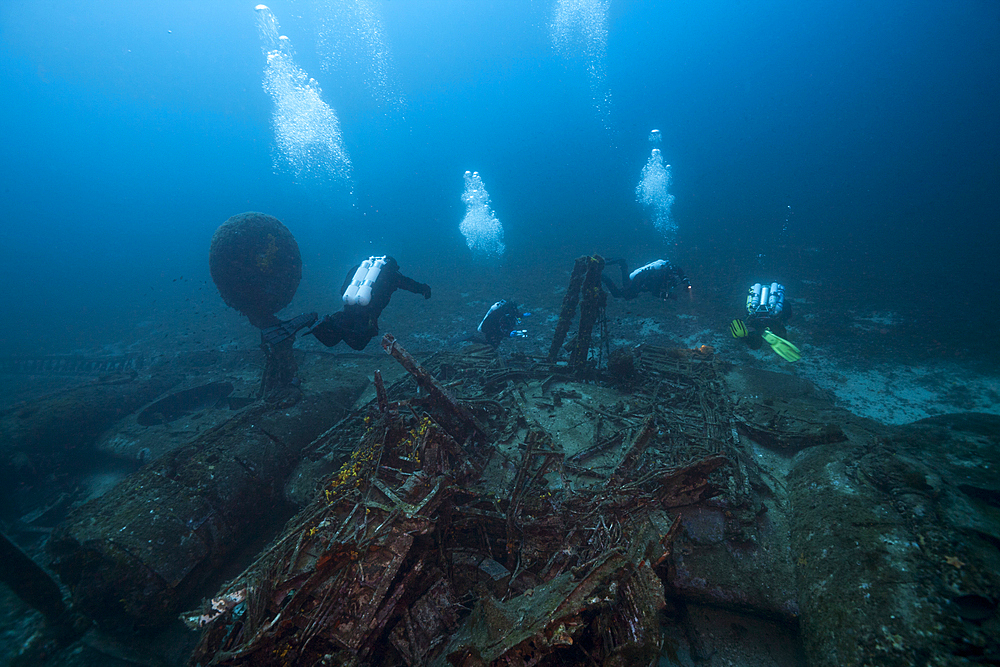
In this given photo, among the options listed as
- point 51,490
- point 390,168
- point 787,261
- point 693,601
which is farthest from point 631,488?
point 390,168

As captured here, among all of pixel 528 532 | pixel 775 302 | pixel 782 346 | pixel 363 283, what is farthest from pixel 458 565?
pixel 775 302

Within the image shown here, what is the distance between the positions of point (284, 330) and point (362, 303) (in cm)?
182

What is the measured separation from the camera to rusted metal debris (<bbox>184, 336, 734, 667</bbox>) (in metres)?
2.62

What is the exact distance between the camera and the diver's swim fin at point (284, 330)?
299 inches

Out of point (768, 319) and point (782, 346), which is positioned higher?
point (768, 319)

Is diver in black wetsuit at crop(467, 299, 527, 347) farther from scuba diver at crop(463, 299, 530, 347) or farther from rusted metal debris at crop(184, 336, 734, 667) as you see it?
rusted metal debris at crop(184, 336, 734, 667)

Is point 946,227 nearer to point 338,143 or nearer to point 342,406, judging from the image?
point 342,406

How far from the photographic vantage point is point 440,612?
3.38 metres

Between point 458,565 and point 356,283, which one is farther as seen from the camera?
point 356,283

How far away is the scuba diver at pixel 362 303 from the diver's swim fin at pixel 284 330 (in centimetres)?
40

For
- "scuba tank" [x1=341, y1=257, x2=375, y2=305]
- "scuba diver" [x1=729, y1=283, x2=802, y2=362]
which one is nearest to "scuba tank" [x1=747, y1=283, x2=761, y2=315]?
"scuba diver" [x1=729, y1=283, x2=802, y2=362]

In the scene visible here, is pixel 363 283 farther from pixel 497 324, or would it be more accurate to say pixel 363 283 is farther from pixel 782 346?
pixel 782 346

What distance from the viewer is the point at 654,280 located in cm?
1168

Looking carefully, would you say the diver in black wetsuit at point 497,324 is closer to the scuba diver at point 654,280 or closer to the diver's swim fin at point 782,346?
the scuba diver at point 654,280
